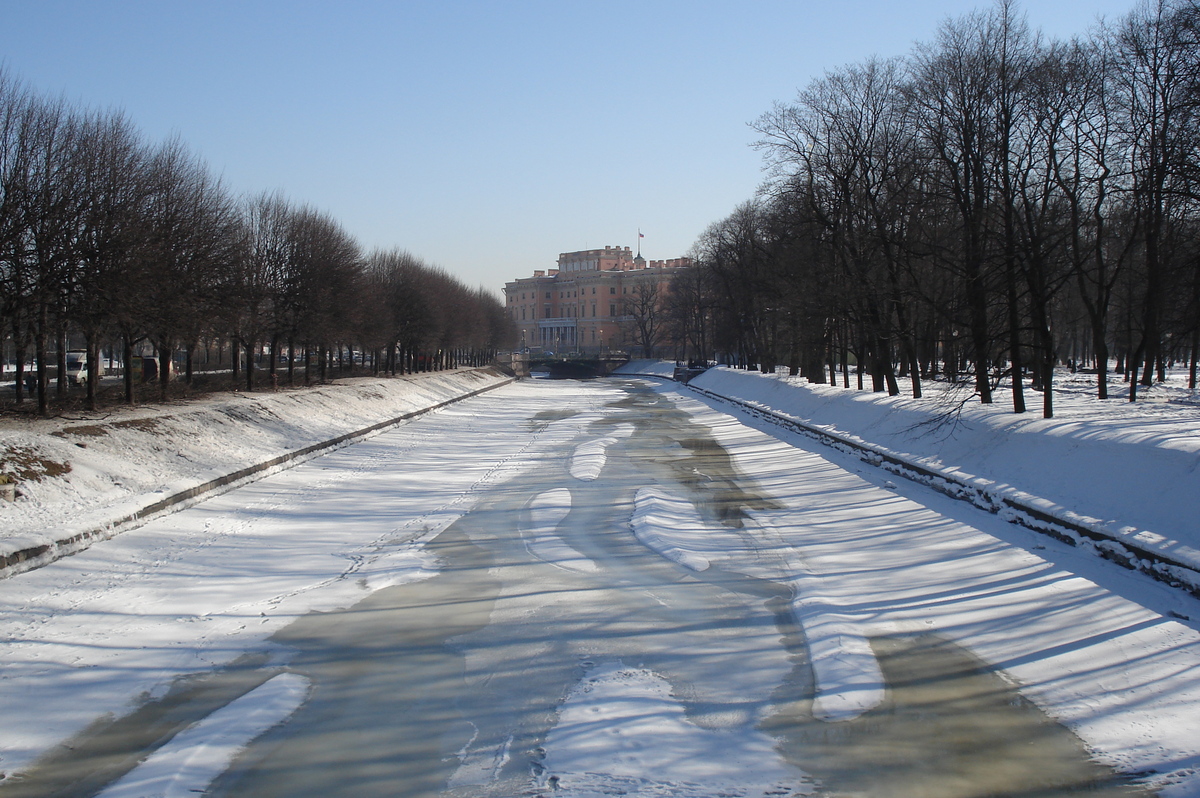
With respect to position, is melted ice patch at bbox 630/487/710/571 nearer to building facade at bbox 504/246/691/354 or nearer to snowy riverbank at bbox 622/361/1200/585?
snowy riverbank at bbox 622/361/1200/585

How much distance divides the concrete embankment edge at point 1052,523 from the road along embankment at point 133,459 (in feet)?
40.0

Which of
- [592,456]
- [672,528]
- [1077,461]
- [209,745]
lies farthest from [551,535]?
[592,456]

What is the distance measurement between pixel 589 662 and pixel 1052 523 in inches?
300

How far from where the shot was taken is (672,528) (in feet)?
40.2

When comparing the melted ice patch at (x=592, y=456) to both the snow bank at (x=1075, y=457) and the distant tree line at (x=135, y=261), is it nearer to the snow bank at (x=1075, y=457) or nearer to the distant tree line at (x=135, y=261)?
the snow bank at (x=1075, y=457)

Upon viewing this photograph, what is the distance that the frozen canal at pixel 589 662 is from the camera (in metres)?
5.07

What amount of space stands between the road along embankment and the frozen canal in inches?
19.9

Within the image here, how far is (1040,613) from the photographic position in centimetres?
799

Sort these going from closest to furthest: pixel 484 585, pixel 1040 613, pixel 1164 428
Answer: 1. pixel 1040 613
2. pixel 484 585
3. pixel 1164 428

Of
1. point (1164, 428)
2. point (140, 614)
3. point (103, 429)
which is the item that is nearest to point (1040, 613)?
point (1164, 428)

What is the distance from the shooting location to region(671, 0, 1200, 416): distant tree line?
19391 mm

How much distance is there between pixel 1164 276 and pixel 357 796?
84.7ft

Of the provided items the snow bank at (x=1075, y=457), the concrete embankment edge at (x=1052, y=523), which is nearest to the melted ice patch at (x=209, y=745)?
the concrete embankment edge at (x=1052, y=523)

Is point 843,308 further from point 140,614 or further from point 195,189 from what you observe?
point 140,614
